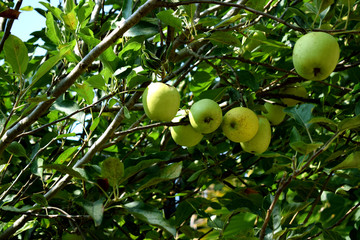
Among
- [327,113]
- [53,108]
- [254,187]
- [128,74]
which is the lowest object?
[254,187]

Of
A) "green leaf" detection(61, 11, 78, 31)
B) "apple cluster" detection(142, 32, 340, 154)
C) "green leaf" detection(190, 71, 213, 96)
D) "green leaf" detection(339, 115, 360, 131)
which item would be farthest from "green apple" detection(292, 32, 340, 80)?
"green leaf" detection(61, 11, 78, 31)

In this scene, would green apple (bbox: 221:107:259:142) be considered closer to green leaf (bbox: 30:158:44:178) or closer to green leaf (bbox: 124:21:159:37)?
green leaf (bbox: 124:21:159:37)

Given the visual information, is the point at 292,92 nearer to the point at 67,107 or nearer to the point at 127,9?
the point at 127,9

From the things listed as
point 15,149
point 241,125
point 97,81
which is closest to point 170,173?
point 241,125

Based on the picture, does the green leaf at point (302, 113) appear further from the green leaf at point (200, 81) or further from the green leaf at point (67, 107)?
the green leaf at point (67, 107)

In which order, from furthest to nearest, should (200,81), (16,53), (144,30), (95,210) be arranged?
(200,81) < (144,30) < (16,53) < (95,210)

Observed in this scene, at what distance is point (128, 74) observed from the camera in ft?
Result: 5.22

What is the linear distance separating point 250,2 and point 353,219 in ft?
5.61

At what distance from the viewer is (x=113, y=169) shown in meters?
1.40

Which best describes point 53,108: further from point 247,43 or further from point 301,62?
point 301,62

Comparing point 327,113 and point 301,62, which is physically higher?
point 301,62

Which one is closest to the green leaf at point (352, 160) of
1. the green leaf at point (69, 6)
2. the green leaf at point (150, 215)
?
the green leaf at point (150, 215)

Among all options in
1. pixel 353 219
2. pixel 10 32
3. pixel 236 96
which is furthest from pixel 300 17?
pixel 353 219

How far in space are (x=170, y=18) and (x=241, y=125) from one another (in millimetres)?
443
